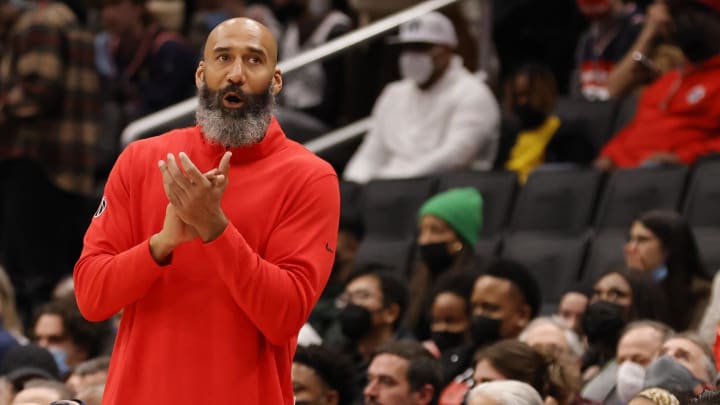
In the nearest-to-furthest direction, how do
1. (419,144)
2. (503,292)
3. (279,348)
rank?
1. (279,348)
2. (503,292)
3. (419,144)

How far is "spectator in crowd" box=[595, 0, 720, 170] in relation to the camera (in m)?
7.10

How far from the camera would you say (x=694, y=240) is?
621 centimetres

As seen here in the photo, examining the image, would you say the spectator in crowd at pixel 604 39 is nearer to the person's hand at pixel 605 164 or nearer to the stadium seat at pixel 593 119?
the stadium seat at pixel 593 119

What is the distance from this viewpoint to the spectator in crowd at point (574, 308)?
6.10 metres

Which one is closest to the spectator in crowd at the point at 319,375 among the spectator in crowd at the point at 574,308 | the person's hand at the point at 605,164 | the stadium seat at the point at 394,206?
the spectator in crowd at the point at 574,308

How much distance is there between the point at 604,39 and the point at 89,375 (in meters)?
4.06

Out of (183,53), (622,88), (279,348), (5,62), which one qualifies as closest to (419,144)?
(622,88)

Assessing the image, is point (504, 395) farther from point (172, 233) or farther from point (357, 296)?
point (357, 296)

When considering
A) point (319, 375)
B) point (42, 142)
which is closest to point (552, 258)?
point (319, 375)

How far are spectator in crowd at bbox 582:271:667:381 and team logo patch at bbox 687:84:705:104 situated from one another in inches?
57.9

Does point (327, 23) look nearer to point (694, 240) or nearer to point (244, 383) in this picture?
point (694, 240)

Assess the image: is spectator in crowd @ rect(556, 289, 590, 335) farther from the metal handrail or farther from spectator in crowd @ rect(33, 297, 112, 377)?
the metal handrail

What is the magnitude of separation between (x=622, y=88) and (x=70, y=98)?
2885 millimetres

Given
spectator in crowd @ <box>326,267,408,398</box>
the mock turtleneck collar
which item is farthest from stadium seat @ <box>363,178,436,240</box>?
the mock turtleneck collar
